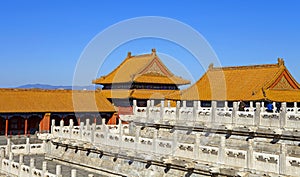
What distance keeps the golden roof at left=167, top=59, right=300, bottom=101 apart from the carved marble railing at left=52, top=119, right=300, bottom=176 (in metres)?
8.40

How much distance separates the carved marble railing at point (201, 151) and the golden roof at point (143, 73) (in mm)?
19916

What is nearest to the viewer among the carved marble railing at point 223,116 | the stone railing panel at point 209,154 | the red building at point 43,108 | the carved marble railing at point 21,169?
the stone railing panel at point 209,154

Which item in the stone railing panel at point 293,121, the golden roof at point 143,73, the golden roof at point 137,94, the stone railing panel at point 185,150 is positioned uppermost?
the golden roof at point 143,73

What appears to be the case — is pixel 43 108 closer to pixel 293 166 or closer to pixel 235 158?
pixel 235 158

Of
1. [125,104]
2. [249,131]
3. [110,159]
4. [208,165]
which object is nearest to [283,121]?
[249,131]

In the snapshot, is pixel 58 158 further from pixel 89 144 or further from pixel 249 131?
pixel 249 131

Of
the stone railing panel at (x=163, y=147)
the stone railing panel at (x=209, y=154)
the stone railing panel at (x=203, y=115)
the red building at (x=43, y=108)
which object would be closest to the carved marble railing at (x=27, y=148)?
the red building at (x=43, y=108)

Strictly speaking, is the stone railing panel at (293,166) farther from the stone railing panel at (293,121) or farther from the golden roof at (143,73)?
the golden roof at (143,73)

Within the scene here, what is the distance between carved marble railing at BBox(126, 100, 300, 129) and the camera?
49.7ft

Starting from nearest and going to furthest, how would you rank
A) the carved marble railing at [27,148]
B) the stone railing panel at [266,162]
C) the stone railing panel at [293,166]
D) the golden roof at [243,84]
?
the stone railing panel at [293,166] < the stone railing panel at [266,162] < the carved marble railing at [27,148] < the golden roof at [243,84]

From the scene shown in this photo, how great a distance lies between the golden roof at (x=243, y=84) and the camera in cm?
2562

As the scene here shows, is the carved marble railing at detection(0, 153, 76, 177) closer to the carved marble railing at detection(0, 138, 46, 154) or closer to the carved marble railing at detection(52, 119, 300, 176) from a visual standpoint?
the carved marble railing at detection(52, 119, 300, 176)

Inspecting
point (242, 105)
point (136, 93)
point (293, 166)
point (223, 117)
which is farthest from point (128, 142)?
point (136, 93)

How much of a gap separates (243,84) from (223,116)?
34.0 feet
